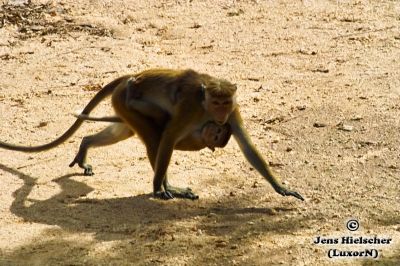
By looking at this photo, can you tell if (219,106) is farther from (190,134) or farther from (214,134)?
(190,134)

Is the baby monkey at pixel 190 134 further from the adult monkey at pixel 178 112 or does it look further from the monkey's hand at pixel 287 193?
the monkey's hand at pixel 287 193

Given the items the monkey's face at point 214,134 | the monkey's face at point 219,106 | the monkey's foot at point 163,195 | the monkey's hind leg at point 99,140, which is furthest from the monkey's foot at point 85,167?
the monkey's face at point 219,106

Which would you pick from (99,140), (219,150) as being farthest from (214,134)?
(99,140)

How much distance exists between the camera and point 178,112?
28.1 feet

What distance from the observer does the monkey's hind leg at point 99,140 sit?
9.45 metres

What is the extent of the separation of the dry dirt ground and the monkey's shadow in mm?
20

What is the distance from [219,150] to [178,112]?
5.42 feet

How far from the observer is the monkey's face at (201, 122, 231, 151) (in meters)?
8.54

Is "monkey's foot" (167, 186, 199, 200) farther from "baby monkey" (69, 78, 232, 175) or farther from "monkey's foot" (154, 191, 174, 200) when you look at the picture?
"baby monkey" (69, 78, 232, 175)

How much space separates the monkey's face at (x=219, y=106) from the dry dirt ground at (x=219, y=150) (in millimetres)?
888

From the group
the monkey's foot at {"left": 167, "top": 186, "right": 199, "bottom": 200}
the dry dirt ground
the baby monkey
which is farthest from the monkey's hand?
the monkey's foot at {"left": 167, "top": 186, "right": 199, "bottom": 200}

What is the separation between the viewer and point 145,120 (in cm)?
875

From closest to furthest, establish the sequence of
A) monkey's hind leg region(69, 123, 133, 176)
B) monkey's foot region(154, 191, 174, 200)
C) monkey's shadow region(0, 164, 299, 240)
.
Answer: monkey's shadow region(0, 164, 299, 240) < monkey's foot region(154, 191, 174, 200) < monkey's hind leg region(69, 123, 133, 176)

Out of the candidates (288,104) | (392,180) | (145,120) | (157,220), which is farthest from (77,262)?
(288,104)
